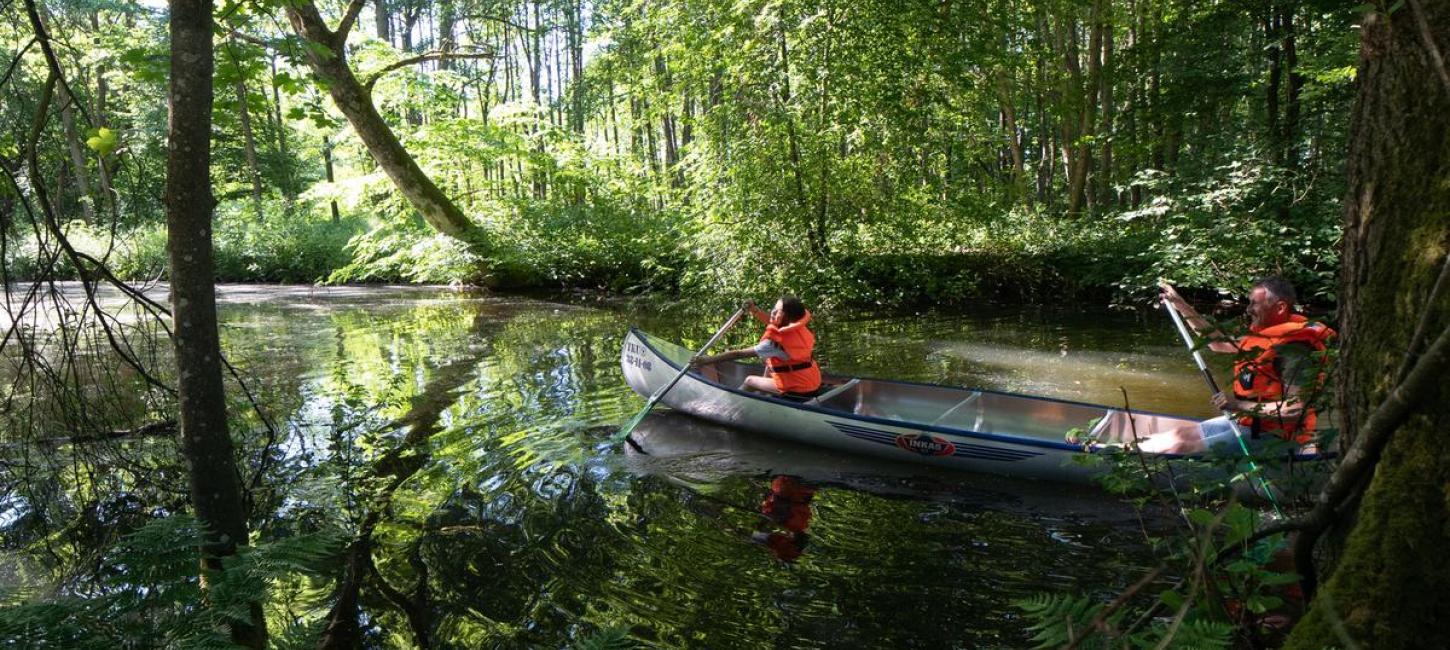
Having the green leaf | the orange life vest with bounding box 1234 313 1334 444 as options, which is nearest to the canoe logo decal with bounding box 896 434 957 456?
the orange life vest with bounding box 1234 313 1334 444

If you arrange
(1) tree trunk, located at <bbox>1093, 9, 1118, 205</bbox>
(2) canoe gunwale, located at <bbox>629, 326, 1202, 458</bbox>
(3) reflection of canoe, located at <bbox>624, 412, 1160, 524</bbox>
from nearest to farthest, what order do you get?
(3) reflection of canoe, located at <bbox>624, 412, 1160, 524</bbox> → (2) canoe gunwale, located at <bbox>629, 326, 1202, 458</bbox> → (1) tree trunk, located at <bbox>1093, 9, 1118, 205</bbox>

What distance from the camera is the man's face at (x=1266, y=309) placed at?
457 cm

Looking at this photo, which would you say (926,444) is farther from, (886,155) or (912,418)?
(886,155)

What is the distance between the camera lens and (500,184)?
67.7 ft

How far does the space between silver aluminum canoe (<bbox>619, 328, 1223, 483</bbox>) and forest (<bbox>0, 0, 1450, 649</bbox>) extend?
121 mm

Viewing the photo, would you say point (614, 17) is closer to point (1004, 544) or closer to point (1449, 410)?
point (1004, 544)

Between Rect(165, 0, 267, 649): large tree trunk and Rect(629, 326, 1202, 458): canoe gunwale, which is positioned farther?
Rect(629, 326, 1202, 458): canoe gunwale

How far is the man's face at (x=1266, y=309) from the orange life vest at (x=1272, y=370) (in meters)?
0.06

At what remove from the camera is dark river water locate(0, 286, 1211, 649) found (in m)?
3.89

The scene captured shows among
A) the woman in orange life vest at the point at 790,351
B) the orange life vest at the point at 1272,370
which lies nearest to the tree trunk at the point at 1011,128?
the woman in orange life vest at the point at 790,351

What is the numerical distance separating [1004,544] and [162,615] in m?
3.98

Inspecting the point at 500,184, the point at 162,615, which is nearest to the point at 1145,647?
the point at 162,615

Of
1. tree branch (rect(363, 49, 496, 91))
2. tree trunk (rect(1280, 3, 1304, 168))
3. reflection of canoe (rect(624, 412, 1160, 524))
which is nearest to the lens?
reflection of canoe (rect(624, 412, 1160, 524))

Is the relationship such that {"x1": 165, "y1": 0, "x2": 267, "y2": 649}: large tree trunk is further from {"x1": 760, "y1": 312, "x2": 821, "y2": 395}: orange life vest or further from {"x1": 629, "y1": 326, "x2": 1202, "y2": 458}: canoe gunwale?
{"x1": 760, "y1": 312, "x2": 821, "y2": 395}: orange life vest
